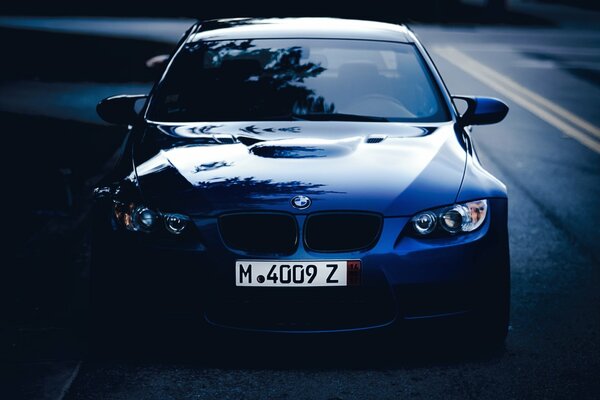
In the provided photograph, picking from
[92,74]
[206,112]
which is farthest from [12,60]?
[206,112]

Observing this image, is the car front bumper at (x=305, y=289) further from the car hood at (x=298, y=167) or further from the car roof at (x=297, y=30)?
the car roof at (x=297, y=30)

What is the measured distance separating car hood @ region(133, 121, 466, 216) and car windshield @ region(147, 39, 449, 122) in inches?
8.0

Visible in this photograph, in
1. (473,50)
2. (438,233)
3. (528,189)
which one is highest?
(438,233)

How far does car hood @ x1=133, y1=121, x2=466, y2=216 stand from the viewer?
4.55 m

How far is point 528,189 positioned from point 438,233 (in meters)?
4.79

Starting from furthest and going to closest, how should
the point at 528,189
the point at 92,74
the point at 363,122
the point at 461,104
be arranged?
the point at 92,74
the point at 461,104
the point at 528,189
the point at 363,122

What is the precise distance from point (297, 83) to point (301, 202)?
1.56 meters

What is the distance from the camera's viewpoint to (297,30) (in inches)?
249

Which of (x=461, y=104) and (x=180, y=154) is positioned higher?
(x=180, y=154)

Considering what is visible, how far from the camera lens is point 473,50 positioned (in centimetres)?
2380

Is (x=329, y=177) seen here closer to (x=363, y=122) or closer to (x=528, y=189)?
(x=363, y=122)

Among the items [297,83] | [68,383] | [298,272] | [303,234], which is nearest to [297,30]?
[297,83]

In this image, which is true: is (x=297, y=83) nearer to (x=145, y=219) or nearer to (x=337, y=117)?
(x=337, y=117)

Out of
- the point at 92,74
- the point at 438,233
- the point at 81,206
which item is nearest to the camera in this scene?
the point at 438,233
